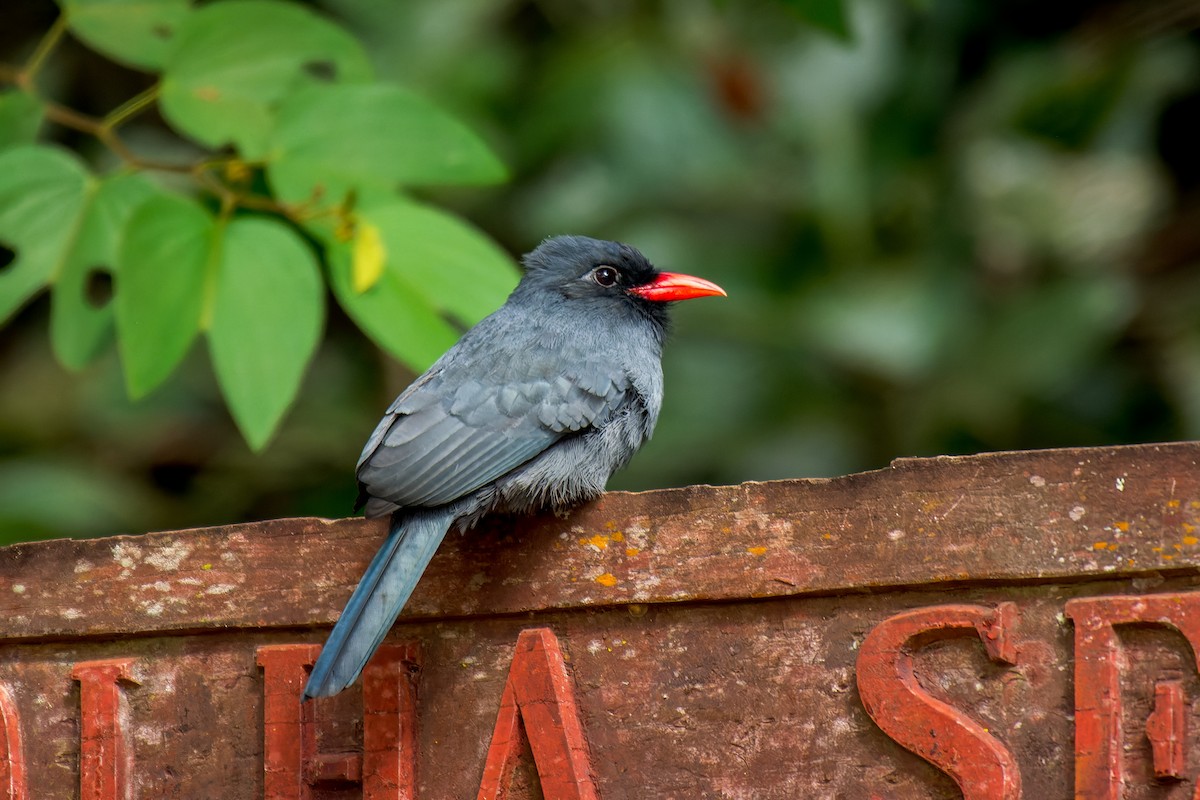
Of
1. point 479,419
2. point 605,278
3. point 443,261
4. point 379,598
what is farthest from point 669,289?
point 379,598

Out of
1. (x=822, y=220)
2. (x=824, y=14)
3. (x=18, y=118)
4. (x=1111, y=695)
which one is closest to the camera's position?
(x=1111, y=695)

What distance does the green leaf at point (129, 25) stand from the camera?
3.32 meters

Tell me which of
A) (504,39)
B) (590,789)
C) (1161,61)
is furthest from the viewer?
(504,39)

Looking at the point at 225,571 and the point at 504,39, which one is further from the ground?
the point at 504,39

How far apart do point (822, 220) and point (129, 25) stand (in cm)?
253

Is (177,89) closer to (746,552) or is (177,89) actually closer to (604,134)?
(746,552)

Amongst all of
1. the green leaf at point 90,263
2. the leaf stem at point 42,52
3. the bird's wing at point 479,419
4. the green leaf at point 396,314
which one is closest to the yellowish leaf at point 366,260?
the green leaf at point 396,314

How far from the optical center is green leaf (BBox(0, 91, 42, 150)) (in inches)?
130

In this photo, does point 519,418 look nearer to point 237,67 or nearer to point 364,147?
point 364,147

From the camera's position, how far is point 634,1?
5750 mm

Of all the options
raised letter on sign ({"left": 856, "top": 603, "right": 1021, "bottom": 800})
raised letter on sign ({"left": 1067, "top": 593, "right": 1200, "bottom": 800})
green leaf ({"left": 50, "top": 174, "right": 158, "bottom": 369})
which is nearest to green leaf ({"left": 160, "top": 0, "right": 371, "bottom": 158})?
green leaf ({"left": 50, "top": 174, "right": 158, "bottom": 369})

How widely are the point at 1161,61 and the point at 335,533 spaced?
139 inches

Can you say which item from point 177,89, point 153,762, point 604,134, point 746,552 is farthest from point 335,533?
point 604,134

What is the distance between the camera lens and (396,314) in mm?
3033
